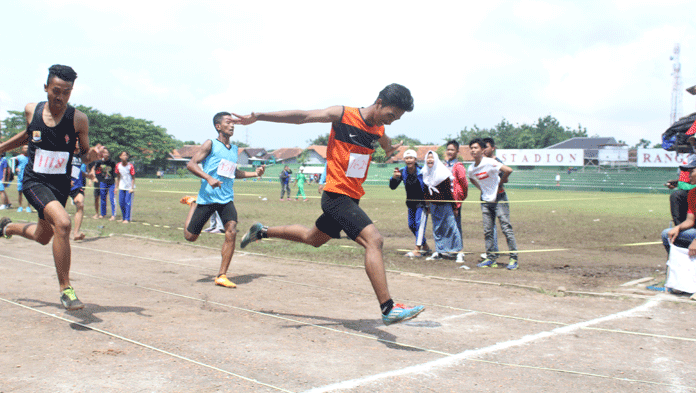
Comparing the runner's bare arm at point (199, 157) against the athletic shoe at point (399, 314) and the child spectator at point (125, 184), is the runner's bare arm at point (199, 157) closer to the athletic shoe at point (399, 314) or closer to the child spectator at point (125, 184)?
the athletic shoe at point (399, 314)

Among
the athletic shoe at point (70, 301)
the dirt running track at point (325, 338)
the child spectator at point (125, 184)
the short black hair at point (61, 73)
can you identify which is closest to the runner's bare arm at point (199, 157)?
the dirt running track at point (325, 338)

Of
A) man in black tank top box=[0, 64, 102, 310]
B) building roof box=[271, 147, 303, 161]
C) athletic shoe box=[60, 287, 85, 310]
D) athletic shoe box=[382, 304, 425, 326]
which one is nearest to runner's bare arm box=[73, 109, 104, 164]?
man in black tank top box=[0, 64, 102, 310]

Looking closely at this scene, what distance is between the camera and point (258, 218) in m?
17.6

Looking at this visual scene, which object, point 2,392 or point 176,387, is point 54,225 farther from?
point 176,387

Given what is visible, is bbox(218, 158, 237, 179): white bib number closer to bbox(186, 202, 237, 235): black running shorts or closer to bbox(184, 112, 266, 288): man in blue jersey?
bbox(184, 112, 266, 288): man in blue jersey

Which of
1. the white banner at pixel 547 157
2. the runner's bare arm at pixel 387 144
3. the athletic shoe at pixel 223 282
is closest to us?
the runner's bare arm at pixel 387 144

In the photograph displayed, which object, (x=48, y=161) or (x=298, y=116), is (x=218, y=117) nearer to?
(x=48, y=161)

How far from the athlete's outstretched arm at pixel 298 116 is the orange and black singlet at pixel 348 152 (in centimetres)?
8

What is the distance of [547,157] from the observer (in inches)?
2398

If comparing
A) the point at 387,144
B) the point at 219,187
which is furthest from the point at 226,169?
the point at 387,144

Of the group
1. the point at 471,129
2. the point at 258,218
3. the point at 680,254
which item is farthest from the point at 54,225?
the point at 471,129

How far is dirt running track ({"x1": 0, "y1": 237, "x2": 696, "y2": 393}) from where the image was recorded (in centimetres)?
336

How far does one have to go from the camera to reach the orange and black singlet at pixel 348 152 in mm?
4699

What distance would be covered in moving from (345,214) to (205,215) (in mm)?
2968
